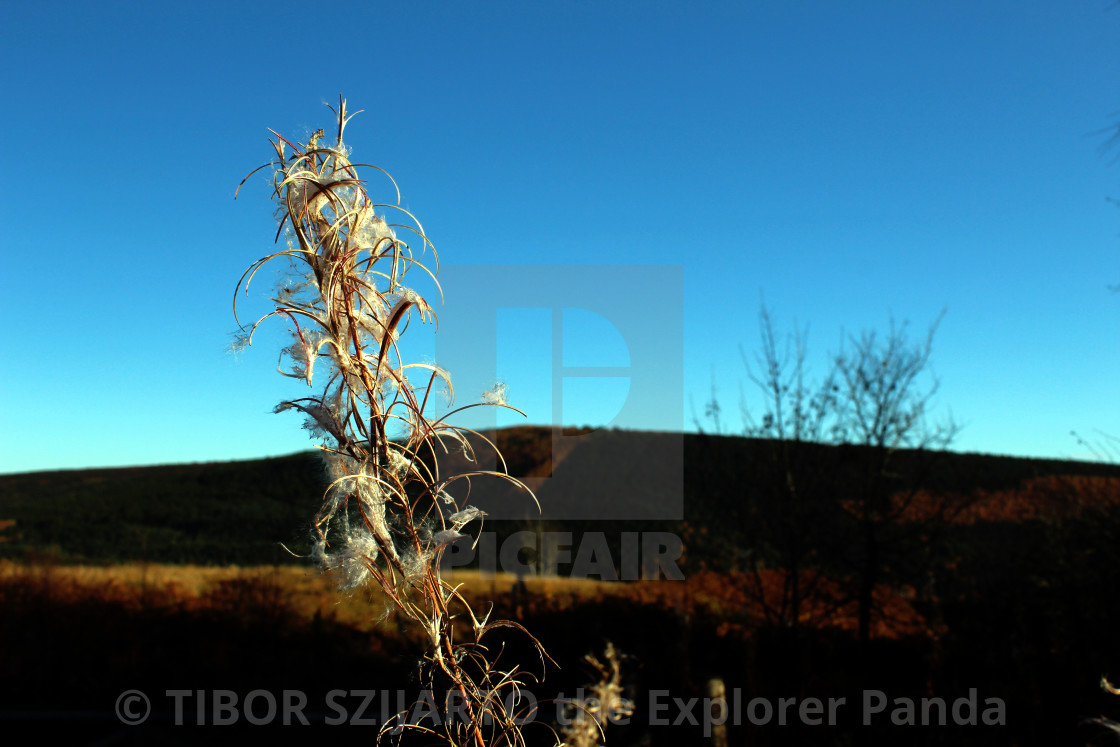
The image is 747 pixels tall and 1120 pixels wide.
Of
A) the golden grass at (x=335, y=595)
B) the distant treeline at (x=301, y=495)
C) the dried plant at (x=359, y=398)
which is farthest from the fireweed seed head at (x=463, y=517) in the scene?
the golden grass at (x=335, y=595)

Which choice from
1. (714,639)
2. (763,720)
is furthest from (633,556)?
(763,720)

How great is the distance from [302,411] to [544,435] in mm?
Answer: 12762

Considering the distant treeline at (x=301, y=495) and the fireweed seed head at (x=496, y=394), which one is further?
the distant treeline at (x=301, y=495)

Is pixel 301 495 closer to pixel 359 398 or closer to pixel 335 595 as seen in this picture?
pixel 335 595

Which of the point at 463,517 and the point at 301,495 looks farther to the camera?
the point at 301,495

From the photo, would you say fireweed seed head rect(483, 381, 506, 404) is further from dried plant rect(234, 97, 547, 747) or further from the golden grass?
the golden grass

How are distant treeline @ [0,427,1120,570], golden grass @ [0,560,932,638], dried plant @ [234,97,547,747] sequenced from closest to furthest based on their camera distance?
1. dried plant @ [234,97,547,747]
2. distant treeline @ [0,427,1120,570]
3. golden grass @ [0,560,932,638]

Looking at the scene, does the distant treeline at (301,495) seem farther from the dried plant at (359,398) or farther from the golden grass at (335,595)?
the dried plant at (359,398)

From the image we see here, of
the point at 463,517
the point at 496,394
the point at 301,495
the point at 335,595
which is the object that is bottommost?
the point at 335,595

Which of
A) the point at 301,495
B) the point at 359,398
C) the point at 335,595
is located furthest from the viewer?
the point at 301,495

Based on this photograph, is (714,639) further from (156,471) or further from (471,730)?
(156,471)

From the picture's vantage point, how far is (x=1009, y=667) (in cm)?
662

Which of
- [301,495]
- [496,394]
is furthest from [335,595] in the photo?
[301,495]

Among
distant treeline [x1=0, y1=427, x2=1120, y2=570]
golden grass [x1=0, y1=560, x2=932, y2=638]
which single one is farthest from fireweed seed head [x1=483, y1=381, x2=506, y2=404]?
golden grass [x1=0, y1=560, x2=932, y2=638]
